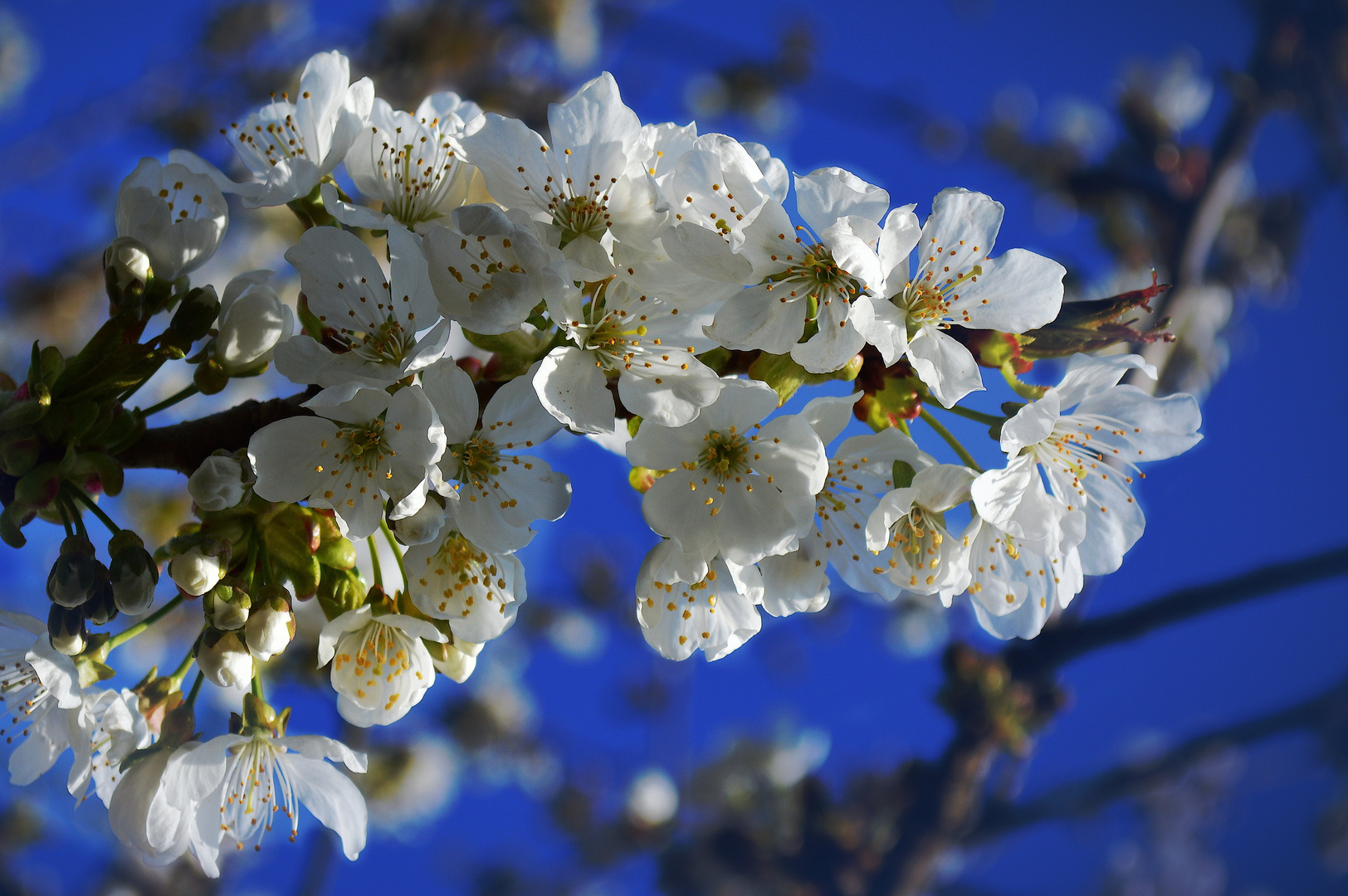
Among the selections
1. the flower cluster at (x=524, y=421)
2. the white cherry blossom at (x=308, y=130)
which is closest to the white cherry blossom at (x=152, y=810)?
the flower cluster at (x=524, y=421)

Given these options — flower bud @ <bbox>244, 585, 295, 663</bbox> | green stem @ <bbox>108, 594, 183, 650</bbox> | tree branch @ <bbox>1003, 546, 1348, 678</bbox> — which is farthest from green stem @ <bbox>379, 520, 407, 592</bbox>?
tree branch @ <bbox>1003, 546, 1348, 678</bbox>

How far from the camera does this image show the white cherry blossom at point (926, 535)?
2.45 feet

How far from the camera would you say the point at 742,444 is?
79 centimetres

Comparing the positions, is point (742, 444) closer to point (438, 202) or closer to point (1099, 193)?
point (438, 202)

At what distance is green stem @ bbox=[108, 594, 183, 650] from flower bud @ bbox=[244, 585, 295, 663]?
0.12 metres

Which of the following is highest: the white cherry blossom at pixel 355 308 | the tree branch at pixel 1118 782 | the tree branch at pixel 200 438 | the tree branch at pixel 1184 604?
the white cherry blossom at pixel 355 308

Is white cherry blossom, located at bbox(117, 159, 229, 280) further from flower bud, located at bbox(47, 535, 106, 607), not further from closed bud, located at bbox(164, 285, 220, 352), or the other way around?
flower bud, located at bbox(47, 535, 106, 607)

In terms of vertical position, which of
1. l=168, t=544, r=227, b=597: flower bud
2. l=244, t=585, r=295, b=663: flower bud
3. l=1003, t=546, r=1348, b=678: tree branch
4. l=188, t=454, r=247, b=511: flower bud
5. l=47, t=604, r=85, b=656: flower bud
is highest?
l=188, t=454, r=247, b=511: flower bud

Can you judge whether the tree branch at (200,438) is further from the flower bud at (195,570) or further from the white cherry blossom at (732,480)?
the white cherry blossom at (732,480)

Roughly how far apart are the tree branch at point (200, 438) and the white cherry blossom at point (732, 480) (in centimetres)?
37

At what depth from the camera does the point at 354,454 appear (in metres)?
0.75

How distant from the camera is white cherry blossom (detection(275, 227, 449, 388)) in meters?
0.72

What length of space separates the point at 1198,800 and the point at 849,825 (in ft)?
8.75

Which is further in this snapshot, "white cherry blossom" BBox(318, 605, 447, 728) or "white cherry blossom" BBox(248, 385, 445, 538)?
"white cherry blossom" BBox(318, 605, 447, 728)
